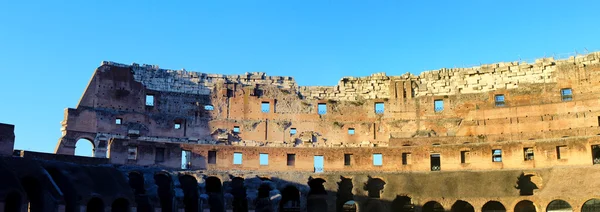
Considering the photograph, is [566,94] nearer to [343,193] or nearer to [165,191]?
[343,193]

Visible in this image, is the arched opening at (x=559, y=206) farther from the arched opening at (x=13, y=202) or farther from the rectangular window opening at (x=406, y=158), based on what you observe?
the arched opening at (x=13, y=202)

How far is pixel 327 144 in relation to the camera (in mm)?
50688

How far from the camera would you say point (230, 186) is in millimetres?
43469

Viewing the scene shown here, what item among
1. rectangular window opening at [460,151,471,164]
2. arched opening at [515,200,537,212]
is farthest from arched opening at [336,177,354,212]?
arched opening at [515,200,537,212]

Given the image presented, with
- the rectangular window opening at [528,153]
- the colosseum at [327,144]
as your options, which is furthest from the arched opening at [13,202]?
the rectangular window opening at [528,153]

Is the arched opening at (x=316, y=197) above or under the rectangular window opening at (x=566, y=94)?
under

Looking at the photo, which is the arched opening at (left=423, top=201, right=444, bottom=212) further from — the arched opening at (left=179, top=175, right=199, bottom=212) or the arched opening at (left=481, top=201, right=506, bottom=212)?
the arched opening at (left=179, top=175, right=199, bottom=212)

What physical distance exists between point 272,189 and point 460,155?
13.6m

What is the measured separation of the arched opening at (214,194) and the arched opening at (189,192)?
986 mm

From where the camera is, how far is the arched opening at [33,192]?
36.6 metres

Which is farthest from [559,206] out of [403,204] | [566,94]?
[566,94]

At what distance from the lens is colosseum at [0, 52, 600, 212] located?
39.4 m

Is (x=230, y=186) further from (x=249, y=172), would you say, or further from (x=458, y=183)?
(x=458, y=183)

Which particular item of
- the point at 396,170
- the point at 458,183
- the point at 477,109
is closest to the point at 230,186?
the point at 396,170
